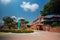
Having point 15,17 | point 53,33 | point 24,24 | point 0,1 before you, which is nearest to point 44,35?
point 53,33

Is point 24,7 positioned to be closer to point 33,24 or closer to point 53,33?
point 33,24

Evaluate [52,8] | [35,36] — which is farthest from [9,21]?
[52,8]

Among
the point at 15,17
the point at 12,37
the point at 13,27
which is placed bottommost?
the point at 12,37

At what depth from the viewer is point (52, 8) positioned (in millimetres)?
3859

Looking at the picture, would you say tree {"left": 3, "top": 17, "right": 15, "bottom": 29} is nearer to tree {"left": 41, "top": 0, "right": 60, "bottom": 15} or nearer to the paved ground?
the paved ground

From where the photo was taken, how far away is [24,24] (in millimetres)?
3961

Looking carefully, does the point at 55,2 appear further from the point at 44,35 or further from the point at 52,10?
the point at 44,35

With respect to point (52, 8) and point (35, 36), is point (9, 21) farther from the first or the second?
point (52, 8)

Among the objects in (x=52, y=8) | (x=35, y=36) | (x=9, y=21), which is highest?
(x=52, y=8)

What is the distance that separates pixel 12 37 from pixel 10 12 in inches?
24.0

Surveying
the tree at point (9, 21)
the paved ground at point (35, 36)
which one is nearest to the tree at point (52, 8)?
the paved ground at point (35, 36)

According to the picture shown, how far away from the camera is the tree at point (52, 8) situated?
12.6 ft

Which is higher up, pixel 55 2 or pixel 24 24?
pixel 55 2

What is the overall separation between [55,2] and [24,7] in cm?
76
